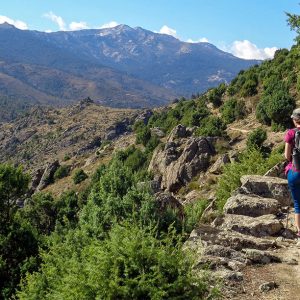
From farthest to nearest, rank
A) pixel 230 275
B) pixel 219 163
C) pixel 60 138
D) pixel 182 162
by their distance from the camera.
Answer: pixel 60 138, pixel 182 162, pixel 219 163, pixel 230 275

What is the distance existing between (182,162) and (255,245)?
40232mm

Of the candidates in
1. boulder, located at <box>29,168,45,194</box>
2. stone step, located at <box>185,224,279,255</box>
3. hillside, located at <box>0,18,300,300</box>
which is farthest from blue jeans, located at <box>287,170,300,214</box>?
boulder, located at <box>29,168,45,194</box>

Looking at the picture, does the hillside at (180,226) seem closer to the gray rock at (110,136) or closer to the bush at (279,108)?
the bush at (279,108)

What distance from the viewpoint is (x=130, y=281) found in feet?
29.4

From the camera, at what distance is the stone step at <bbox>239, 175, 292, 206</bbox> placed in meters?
19.4

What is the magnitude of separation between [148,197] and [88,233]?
10.3ft

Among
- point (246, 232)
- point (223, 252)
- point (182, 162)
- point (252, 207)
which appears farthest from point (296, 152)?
point (182, 162)

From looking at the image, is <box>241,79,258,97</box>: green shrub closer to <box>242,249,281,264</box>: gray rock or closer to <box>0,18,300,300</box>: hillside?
<box>0,18,300,300</box>: hillside

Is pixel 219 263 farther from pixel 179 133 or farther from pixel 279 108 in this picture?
pixel 179 133

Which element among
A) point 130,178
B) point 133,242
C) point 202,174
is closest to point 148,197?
point 130,178

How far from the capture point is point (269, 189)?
65.0 ft

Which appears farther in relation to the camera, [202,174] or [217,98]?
[217,98]

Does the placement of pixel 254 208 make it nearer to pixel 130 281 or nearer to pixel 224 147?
pixel 130 281

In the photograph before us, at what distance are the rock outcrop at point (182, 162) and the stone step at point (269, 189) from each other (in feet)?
106
